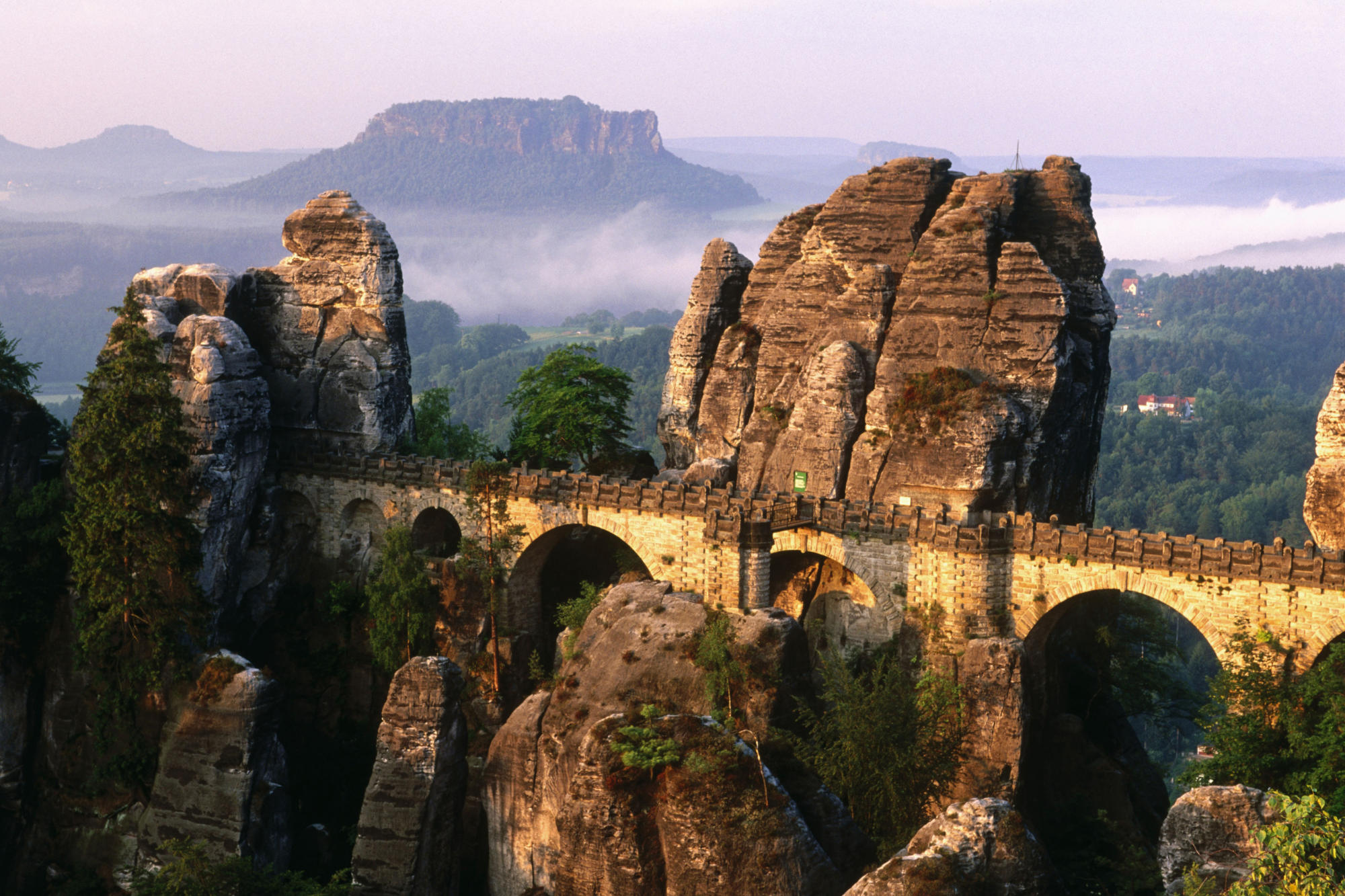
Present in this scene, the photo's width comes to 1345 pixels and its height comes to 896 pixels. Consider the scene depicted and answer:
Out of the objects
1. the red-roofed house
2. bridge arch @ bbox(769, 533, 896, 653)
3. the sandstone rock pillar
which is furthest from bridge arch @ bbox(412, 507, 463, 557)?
the red-roofed house

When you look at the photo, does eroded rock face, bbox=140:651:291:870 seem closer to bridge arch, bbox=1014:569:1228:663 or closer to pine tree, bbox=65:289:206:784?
pine tree, bbox=65:289:206:784

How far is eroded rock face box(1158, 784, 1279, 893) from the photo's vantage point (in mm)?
25672

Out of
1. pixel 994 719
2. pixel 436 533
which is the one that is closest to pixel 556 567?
pixel 436 533

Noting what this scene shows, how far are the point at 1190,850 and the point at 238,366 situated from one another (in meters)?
32.7

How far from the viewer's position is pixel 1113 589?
38.2 m

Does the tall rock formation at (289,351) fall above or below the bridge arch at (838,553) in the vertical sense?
above

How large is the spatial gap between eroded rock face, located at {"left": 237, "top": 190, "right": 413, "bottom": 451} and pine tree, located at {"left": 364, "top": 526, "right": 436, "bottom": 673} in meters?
5.54

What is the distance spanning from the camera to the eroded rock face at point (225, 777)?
40.8m

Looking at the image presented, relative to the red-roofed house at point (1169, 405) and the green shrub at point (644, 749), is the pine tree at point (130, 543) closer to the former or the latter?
the green shrub at point (644, 749)

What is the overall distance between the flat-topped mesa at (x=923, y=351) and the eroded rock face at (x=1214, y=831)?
17.0 m

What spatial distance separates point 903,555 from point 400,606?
1638 centimetres

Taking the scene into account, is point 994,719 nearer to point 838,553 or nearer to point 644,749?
point 838,553

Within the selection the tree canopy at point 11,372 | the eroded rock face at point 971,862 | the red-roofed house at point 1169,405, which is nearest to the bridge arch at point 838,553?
the eroded rock face at point 971,862

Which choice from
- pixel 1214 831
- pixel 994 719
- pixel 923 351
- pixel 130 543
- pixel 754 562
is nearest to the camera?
pixel 1214 831
